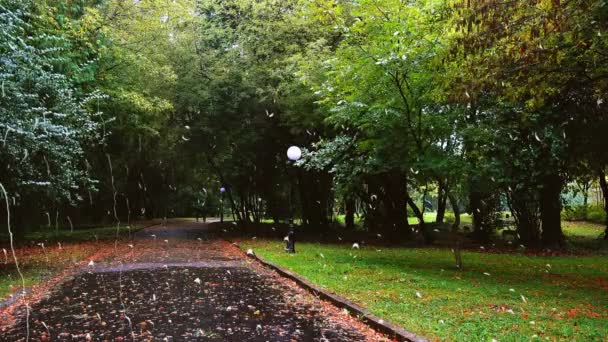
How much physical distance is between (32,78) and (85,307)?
473 cm

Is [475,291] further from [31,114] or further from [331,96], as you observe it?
[31,114]

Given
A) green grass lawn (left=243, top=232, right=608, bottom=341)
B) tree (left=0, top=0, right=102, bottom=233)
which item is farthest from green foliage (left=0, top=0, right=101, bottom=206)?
green grass lawn (left=243, top=232, right=608, bottom=341)

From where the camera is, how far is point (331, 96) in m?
13.4

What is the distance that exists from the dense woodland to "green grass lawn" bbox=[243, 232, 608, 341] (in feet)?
6.92

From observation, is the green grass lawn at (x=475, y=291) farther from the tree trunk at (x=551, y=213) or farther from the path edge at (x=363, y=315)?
the tree trunk at (x=551, y=213)

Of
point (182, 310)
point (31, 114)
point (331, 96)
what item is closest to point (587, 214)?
point (331, 96)

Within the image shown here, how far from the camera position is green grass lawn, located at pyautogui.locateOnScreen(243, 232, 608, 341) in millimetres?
6273

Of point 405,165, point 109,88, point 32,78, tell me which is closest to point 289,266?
point 405,165

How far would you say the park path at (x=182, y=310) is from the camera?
6.38 m

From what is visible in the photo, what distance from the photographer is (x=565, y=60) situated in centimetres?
899

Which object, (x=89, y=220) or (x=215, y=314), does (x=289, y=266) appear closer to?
(x=215, y=314)

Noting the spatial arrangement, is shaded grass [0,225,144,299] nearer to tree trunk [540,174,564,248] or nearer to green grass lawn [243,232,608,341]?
green grass lawn [243,232,608,341]

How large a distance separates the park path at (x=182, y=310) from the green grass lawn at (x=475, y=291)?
753mm

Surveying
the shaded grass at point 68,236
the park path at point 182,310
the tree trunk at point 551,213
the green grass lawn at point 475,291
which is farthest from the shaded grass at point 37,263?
the tree trunk at point 551,213
